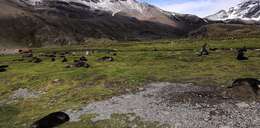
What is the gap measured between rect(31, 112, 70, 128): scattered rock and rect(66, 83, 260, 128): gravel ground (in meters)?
1.26

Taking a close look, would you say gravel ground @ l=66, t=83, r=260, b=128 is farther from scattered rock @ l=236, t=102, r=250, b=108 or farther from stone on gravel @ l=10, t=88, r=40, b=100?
stone on gravel @ l=10, t=88, r=40, b=100

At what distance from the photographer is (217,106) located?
40.2 m

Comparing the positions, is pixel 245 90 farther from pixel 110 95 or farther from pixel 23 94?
pixel 23 94

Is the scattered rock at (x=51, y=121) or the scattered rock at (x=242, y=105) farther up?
the scattered rock at (x=242, y=105)

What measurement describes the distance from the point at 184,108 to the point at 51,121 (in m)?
13.1

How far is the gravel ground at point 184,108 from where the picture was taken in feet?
120

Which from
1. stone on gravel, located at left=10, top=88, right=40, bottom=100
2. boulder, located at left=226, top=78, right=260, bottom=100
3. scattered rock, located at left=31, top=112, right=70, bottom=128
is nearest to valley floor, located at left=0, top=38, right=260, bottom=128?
stone on gravel, located at left=10, top=88, right=40, bottom=100

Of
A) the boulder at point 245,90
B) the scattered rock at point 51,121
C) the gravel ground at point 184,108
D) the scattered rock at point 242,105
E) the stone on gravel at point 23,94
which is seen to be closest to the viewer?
the gravel ground at point 184,108

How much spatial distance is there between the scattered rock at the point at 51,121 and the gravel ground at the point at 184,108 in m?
1.26

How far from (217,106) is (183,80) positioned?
15.8 metres

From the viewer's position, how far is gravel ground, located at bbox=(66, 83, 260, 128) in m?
36.6

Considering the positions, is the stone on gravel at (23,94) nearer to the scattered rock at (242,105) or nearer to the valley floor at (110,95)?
the valley floor at (110,95)

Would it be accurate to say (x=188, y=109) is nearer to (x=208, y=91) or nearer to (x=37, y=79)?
(x=208, y=91)

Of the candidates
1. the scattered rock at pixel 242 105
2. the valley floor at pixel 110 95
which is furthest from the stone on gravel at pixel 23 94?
the scattered rock at pixel 242 105
